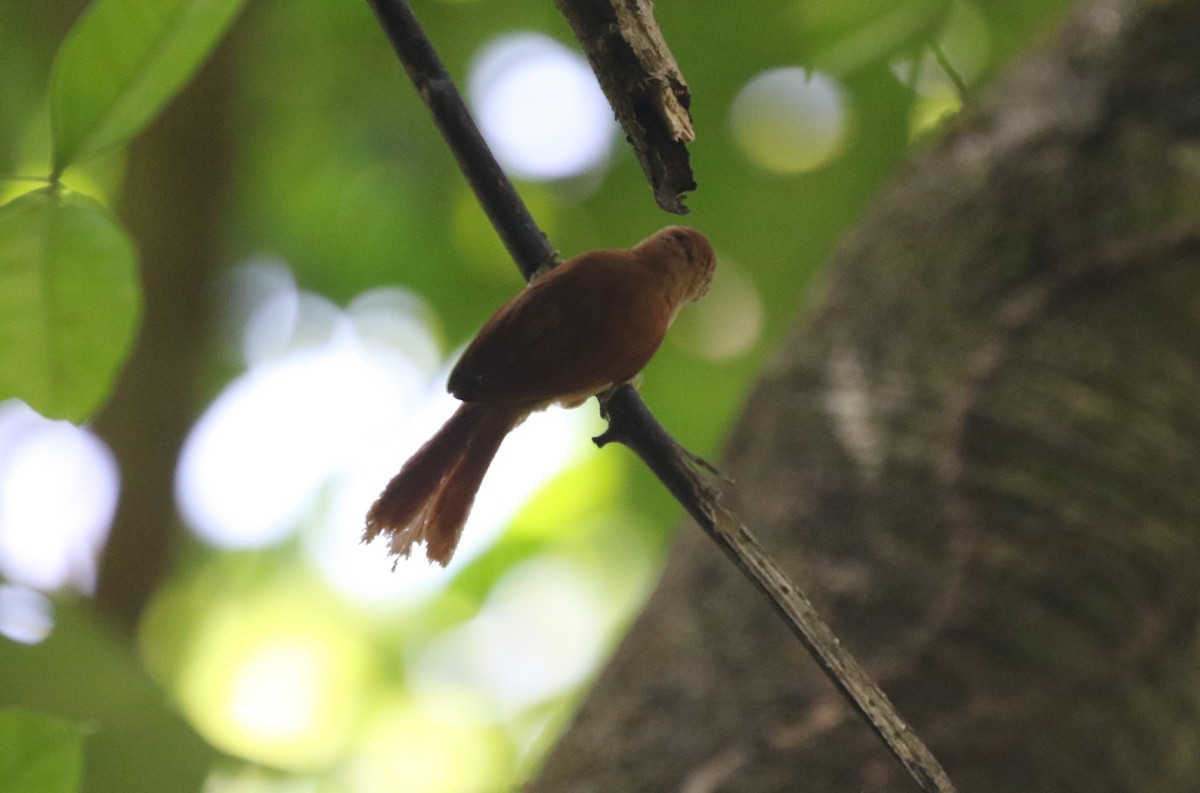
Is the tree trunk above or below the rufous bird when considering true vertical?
below

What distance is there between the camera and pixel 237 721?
2322mm

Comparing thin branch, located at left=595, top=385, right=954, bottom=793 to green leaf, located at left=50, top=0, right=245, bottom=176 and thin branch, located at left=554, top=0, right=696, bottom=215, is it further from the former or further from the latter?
green leaf, located at left=50, top=0, right=245, bottom=176

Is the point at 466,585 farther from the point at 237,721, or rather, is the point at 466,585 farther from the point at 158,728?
the point at 158,728

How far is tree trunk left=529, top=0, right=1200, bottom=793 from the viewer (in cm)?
98

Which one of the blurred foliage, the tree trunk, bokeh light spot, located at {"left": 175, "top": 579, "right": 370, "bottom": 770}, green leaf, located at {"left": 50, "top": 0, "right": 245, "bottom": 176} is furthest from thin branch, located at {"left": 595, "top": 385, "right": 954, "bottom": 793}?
bokeh light spot, located at {"left": 175, "top": 579, "right": 370, "bottom": 770}

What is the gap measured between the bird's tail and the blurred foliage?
0.66m

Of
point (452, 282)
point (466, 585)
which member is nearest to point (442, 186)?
point (452, 282)

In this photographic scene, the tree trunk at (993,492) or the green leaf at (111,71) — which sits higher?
the green leaf at (111,71)

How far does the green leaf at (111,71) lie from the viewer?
1.72ft

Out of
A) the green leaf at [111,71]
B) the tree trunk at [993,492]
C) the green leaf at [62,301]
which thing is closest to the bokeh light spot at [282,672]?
the tree trunk at [993,492]

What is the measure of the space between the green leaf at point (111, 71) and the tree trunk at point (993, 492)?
29.6 inches

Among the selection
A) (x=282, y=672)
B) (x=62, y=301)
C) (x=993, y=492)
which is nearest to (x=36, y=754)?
(x=62, y=301)

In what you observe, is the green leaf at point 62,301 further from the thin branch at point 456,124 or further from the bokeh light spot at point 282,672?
the bokeh light spot at point 282,672

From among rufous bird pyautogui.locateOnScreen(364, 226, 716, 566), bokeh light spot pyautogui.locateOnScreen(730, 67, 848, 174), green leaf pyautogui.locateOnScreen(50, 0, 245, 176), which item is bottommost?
bokeh light spot pyautogui.locateOnScreen(730, 67, 848, 174)
